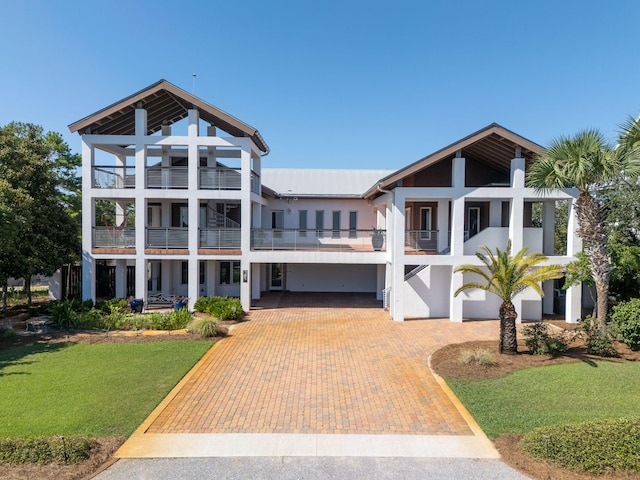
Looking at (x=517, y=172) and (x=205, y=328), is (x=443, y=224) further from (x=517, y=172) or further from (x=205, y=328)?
(x=205, y=328)

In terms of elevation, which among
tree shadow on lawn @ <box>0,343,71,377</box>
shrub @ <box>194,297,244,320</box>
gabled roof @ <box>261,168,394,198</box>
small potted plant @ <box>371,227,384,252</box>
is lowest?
tree shadow on lawn @ <box>0,343,71,377</box>

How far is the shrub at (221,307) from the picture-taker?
1719 cm

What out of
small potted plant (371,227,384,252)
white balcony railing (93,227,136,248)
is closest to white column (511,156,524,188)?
small potted plant (371,227,384,252)

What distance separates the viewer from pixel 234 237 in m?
19.1

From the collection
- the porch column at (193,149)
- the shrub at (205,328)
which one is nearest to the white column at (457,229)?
the shrub at (205,328)

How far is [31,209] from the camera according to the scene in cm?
1784

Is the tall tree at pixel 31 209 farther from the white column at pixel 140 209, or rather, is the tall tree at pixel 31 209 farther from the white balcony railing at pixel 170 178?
the white balcony railing at pixel 170 178

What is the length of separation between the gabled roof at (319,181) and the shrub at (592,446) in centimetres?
1894

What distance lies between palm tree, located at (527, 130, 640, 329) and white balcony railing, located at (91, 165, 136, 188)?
1945 centimetres

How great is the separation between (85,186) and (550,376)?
68.5 ft

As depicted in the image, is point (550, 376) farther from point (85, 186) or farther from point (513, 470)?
point (85, 186)

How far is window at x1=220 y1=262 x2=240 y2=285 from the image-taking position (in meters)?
23.1

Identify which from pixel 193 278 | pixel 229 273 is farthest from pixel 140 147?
pixel 229 273

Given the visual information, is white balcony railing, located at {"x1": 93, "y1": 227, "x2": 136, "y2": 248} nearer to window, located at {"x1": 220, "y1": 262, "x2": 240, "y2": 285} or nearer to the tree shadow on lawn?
window, located at {"x1": 220, "y1": 262, "x2": 240, "y2": 285}
